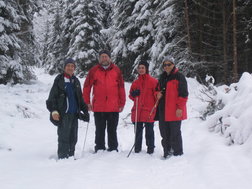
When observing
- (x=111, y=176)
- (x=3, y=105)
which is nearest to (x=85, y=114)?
(x=111, y=176)

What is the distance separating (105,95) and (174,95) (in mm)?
1424

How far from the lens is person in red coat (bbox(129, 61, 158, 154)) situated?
640 cm

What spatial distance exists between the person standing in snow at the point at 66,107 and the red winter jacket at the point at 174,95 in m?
1.80

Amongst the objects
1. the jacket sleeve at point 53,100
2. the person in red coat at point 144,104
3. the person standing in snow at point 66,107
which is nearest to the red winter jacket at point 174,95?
the person in red coat at point 144,104

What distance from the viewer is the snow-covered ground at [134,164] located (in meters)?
4.23

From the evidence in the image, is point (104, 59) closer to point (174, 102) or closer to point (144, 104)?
point (144, 104)

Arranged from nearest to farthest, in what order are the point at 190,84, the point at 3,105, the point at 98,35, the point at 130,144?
the point at 130,144, the point at 3,105, the point at 190,84, the point at 98,35

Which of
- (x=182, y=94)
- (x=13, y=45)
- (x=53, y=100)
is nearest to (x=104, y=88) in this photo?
(x=53, y=100)

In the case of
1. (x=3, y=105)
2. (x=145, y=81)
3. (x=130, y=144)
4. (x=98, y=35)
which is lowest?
(x=130, y=144)

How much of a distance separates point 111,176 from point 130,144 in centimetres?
308

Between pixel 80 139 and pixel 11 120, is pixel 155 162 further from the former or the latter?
pixel 11 120

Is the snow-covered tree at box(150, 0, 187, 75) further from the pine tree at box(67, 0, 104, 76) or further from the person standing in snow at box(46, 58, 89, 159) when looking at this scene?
the pine tree at box(67, 0, 104, 76)

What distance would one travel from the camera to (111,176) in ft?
15.3

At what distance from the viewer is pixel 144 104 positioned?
21.3 ft
